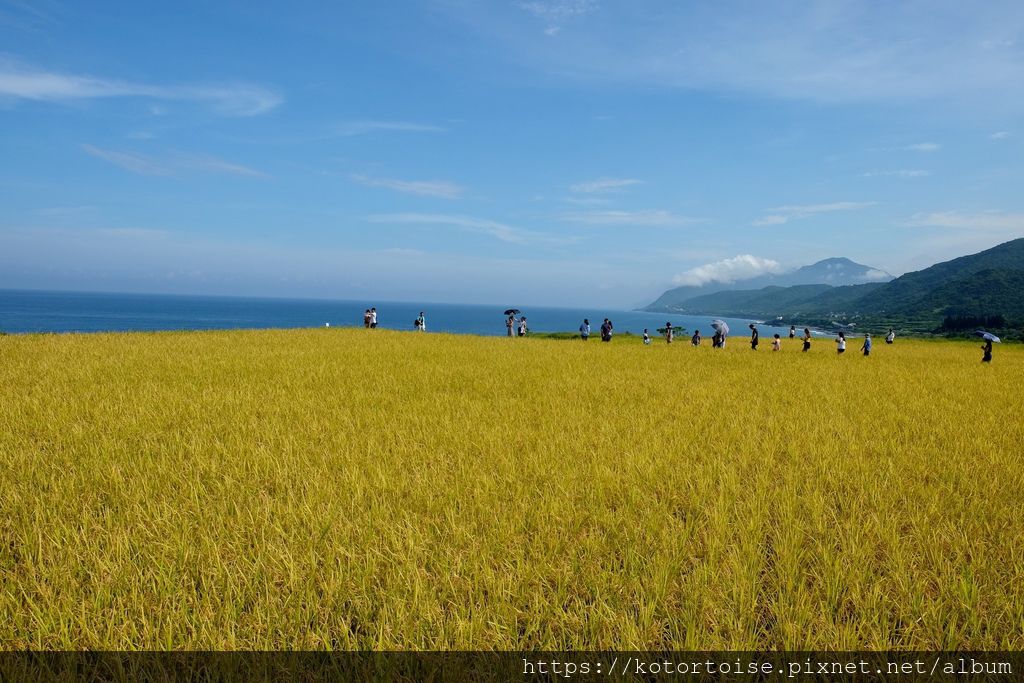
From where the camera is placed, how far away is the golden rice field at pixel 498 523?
3240 millimetres

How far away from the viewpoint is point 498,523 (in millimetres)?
4672

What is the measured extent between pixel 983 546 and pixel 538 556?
3.86 meters

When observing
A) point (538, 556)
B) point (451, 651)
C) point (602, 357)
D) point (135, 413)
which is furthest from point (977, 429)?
point (135, 413)

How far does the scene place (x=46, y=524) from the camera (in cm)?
447

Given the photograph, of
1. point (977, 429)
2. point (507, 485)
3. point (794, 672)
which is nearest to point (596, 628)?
point (794, 672)

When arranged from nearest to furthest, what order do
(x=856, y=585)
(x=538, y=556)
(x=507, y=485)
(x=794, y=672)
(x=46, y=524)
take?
(x=794, y=672), (x=856, y=585), (x=538, y=556), (x=46, y=524), (x=507, y=485)

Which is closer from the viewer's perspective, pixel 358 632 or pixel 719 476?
pixel 358 632

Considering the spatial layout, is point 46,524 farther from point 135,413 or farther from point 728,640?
point 728,640

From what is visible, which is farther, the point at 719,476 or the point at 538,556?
the point at 719,476

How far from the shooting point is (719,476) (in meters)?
6.04

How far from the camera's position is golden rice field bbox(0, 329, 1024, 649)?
3240 mm

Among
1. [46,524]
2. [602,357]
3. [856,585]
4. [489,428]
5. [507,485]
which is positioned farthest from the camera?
[602,357]

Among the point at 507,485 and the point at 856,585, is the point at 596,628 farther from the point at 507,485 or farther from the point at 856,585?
the point at 507,485

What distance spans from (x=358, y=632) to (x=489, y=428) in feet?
16.7
